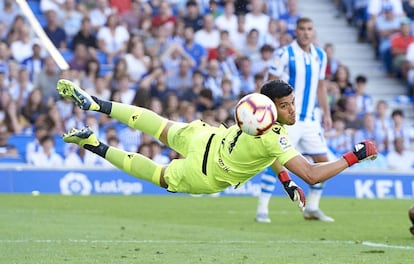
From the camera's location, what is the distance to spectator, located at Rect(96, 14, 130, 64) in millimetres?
23609

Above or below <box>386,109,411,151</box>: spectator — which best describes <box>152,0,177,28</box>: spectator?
above

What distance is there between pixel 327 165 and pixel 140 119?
7.35 feet

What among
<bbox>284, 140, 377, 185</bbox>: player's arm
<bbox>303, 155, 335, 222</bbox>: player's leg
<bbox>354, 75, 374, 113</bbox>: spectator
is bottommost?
<bbox>303, 155, 335, 222</bbox>: player's leg

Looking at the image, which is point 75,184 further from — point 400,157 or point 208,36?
point 400,157

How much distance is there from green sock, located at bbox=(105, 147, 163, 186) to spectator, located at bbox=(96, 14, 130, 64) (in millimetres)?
12021

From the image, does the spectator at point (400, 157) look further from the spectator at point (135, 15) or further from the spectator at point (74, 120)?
the spectator at point (74, 120)

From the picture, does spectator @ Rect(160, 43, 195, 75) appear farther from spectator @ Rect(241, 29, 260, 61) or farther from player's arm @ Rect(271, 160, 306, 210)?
player's arm @ Rect(271, 160, 306, 210)

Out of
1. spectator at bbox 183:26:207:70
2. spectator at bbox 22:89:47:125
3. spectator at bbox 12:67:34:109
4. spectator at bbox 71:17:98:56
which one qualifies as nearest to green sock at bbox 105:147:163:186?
spectator at bbox 22:89:47:125

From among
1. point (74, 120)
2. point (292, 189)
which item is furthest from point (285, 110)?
point (74, 120)

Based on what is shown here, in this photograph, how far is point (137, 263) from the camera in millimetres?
10117

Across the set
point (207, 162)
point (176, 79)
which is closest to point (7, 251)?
point (207, 162)

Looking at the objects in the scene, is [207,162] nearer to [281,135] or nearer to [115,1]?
[281,135]

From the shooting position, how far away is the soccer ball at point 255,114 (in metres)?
10.1

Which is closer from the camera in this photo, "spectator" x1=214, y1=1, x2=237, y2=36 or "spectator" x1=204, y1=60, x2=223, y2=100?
"spectator" x1=204, y1=60, x2=223, y2=100
